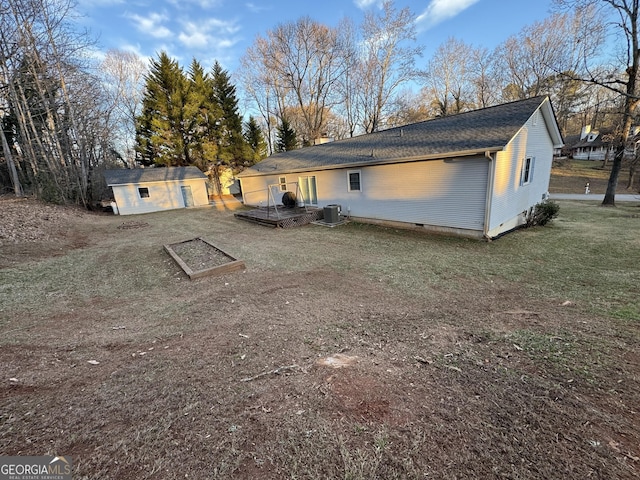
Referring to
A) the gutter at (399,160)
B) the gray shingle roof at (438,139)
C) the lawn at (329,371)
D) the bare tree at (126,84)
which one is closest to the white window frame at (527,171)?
the gray shingle roof at (438,139)

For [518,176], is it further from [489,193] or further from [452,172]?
[452,172]

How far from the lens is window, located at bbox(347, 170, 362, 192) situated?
1088 centimetres

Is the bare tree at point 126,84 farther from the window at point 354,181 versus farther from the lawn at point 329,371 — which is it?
the lawn at point 329,371

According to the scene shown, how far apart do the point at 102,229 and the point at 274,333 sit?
1262cm

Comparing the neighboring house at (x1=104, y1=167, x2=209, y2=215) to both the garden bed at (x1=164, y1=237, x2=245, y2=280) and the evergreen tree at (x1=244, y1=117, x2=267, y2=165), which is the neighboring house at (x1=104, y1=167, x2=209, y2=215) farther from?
the garden bed at (x1=164, y1=237, x2=245, y2=280)

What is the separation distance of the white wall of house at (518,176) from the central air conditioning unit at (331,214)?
18.3 feet

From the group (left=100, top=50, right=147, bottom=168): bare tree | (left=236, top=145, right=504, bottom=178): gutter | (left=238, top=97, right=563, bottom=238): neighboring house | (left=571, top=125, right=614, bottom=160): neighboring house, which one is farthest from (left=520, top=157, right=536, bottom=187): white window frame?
(left=571, top=125, right=614, bottom=160): neighboring house

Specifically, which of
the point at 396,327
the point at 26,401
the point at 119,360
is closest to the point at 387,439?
the point at 396,327

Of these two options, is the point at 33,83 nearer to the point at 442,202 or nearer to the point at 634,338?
the point at 442,202

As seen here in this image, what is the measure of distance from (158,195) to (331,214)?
605 inches

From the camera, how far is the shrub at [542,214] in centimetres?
927

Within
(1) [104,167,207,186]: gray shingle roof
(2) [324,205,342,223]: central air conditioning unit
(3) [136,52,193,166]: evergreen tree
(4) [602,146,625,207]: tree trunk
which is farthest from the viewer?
(3) [136,52,193,166]: evergreen tree

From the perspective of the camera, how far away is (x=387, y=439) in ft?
6.20

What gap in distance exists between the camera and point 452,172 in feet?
26.3
